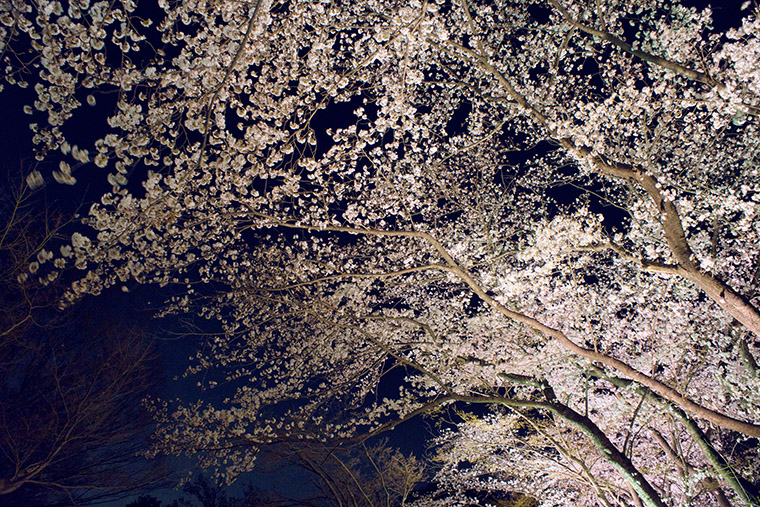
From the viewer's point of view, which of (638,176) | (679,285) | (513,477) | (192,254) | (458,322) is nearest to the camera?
(638,176)

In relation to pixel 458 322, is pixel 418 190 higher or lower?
higher

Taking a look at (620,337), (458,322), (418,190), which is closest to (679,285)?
(620,337)

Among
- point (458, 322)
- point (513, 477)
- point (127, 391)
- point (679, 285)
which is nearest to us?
point (679, 285)

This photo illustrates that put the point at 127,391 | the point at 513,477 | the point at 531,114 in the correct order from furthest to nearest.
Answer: the point at 513,477 < the point at 127,391 < the point at 531,114

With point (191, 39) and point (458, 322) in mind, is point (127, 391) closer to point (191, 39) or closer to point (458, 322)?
point (458, 322)

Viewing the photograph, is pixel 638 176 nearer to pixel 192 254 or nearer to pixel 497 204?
pixel 497 204

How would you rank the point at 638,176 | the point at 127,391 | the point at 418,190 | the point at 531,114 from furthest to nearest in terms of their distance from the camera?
1. the point at 127,391
2. the point at 418,190
3. the point at 531,114
4. the point at 638,176

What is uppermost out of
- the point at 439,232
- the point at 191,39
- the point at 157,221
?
the point at 439,232

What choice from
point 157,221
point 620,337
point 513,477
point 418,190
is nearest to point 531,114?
point 418,190

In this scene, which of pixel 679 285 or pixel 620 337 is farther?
pixel 620 337
